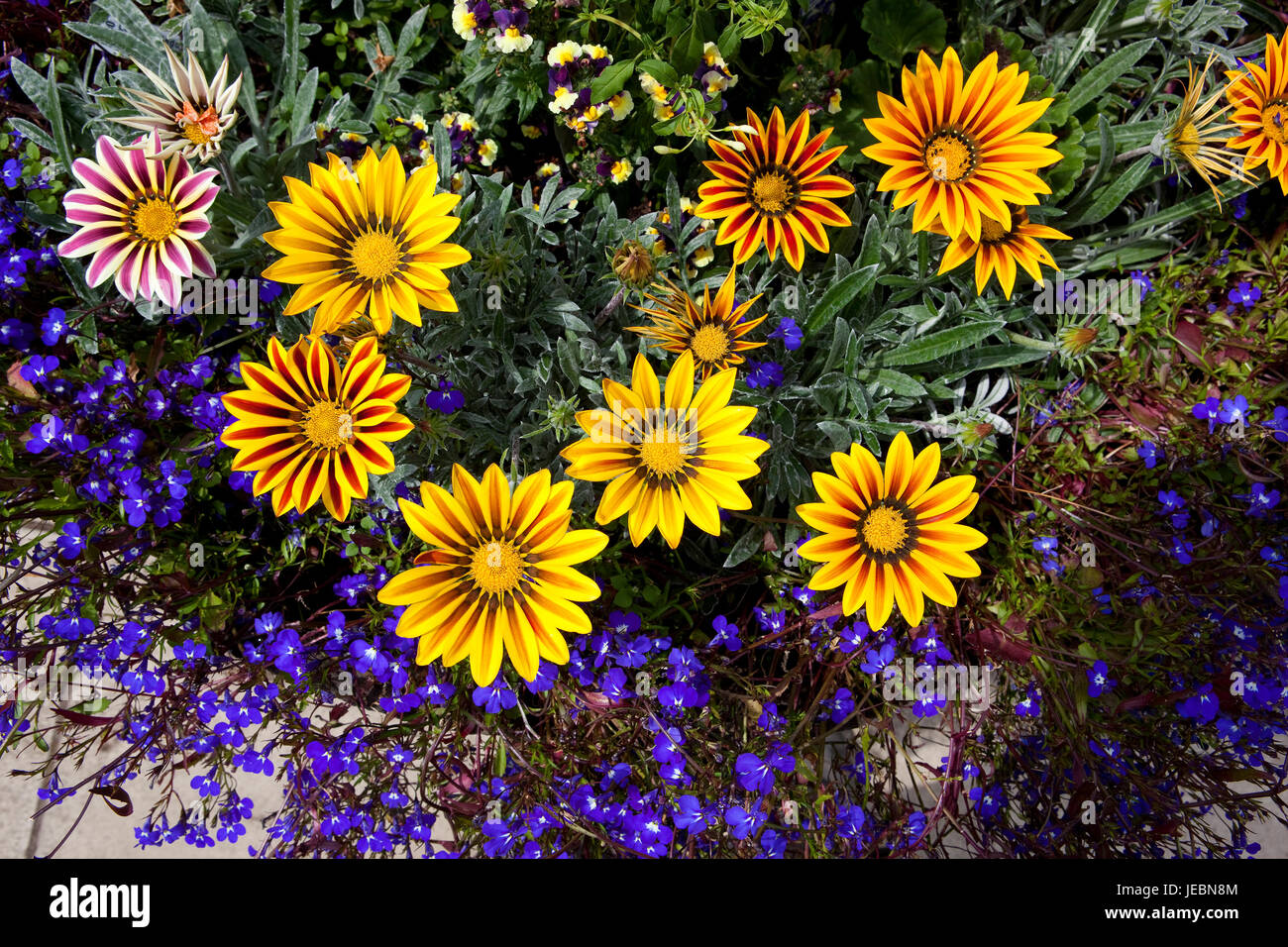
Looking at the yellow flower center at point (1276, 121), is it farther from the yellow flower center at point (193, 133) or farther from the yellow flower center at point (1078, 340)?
the yellow flower center at point (193, 133)

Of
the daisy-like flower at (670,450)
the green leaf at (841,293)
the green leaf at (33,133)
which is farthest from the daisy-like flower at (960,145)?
the green leaf at (33,133)

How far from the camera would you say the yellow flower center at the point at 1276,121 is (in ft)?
5.54

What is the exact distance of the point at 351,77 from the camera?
2.25 meters

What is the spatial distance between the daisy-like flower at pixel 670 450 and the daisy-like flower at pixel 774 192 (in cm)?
41

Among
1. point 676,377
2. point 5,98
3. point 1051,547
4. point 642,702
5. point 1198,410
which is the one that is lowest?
point 642,702

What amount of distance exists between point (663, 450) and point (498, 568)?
353 millimetres

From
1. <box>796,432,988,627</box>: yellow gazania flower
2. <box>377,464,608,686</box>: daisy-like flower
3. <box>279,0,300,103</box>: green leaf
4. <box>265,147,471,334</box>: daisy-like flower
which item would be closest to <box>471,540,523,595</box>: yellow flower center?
<box>377,464,608,686</box>: daisy-like flower

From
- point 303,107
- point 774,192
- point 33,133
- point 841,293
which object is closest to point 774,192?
point 774,192

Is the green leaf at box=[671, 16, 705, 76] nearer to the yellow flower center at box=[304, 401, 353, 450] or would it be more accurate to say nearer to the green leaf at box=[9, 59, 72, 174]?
the yellow flower center at box=[304, 401, 353, 450]

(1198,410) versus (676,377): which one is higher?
(1198,410)

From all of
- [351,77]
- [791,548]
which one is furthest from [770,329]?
[351,77]

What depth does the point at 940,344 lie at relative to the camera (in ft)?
6.04

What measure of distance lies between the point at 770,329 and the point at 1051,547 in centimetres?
87
